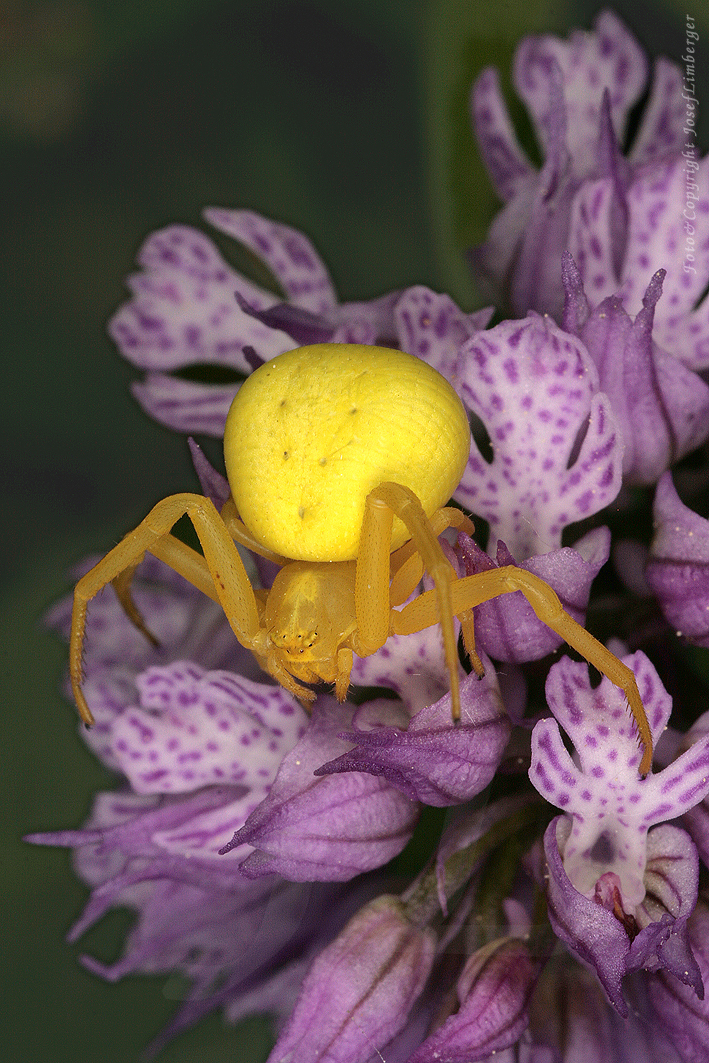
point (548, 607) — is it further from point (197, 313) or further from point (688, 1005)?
point (197, 313)

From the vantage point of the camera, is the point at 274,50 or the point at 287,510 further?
the point at 274,50

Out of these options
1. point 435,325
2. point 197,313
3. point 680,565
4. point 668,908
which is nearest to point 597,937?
point 668,908

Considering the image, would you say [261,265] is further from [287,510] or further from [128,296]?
[287,510]

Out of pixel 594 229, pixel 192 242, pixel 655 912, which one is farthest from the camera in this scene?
pixel 192 242

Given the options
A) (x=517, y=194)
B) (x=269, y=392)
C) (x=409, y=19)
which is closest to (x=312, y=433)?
(x=269, y=392)

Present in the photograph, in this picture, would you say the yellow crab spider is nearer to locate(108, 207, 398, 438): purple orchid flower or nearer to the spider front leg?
the spider front leg

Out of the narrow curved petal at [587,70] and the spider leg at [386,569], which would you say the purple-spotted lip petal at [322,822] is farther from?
the narrow curved petal at [587,70]

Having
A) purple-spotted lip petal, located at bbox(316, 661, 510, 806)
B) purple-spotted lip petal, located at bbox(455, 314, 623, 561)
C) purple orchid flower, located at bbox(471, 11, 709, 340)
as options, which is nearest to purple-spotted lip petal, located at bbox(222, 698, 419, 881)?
purple-spotted lip petal, located at bbox(316, 661, 510, 806)
